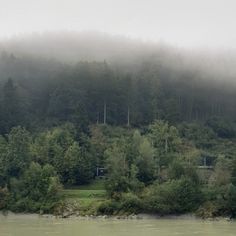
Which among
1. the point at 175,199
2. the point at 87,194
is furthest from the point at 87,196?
the point at 175,199

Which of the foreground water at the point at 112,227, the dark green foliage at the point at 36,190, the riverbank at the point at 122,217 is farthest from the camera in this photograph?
the dark green foliage at the point at 36,190

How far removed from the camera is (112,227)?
154 ft

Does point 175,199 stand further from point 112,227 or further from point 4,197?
point 4,197

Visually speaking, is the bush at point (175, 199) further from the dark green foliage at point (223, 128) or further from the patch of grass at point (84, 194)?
the dark green foliage at point (223, 128)

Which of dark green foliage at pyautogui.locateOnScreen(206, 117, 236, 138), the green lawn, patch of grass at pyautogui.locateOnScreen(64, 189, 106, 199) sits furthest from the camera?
dark green foliage at pyautogui.locateOnScreen(206, 117, 236, 138)

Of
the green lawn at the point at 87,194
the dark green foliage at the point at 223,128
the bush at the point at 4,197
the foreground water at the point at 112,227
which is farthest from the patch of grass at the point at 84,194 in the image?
the dark green foliage at the point at 223,128

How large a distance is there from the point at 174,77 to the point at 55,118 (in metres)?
25.8

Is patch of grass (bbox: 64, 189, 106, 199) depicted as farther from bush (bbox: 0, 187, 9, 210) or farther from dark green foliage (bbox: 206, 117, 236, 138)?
dark green foliage (bbox: 206, 117, 236, 138)

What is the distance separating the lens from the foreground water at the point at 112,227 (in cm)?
4288

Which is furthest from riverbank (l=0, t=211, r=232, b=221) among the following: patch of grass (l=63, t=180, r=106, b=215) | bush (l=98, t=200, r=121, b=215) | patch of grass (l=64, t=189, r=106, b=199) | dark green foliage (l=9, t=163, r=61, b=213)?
patch of grass (l=64, t=189, r=106, b=199)

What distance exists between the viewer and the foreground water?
4288cm

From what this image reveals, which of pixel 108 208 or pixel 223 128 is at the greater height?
pixel 223 128

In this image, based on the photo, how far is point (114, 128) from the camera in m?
87.8

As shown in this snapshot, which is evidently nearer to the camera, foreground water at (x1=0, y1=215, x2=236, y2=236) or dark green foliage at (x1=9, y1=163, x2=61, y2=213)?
foreground water at (x1=0, y1=215, x2=236, y2=236)
